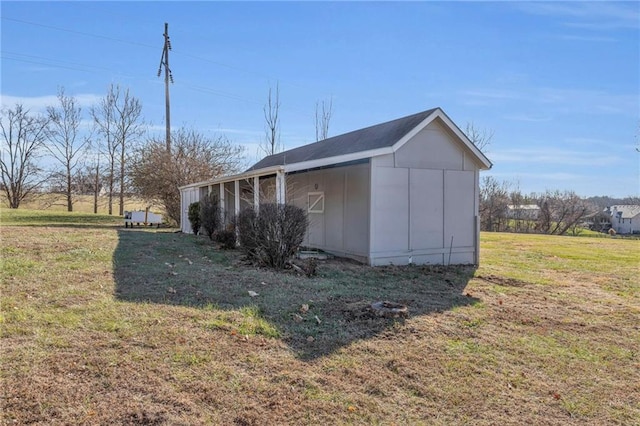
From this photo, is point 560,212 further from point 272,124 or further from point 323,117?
point 272,124

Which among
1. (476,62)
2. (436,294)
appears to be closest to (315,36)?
(476,62)

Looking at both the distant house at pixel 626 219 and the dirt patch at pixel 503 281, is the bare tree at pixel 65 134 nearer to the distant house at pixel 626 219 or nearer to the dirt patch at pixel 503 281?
the dirt patch at pixel 503 281

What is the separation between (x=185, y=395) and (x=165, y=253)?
7.10 metres

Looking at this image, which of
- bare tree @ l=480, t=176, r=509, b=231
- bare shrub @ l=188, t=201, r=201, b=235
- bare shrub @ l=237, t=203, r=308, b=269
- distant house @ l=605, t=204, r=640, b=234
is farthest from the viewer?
distant house @ l=605, t=204, r=640, b=234

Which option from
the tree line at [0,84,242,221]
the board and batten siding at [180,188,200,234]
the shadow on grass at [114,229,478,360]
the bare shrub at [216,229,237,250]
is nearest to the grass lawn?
the shadow on grass at [114,229,478,360]

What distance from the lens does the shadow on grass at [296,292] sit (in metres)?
4.27

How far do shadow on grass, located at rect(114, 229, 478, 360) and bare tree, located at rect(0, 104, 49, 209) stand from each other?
3101 centimetres

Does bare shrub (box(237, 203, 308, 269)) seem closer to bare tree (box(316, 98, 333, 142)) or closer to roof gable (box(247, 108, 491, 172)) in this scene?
roof gable (box(247, 108, 491, 172))

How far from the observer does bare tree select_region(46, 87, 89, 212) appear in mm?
31847

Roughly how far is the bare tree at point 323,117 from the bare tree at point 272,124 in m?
3.07

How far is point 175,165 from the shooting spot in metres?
21.0

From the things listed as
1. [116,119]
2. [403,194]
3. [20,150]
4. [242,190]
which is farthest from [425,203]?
[20,150]

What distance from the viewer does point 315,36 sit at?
1437 centimetres

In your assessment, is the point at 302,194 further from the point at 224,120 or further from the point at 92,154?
the point at 92,154
